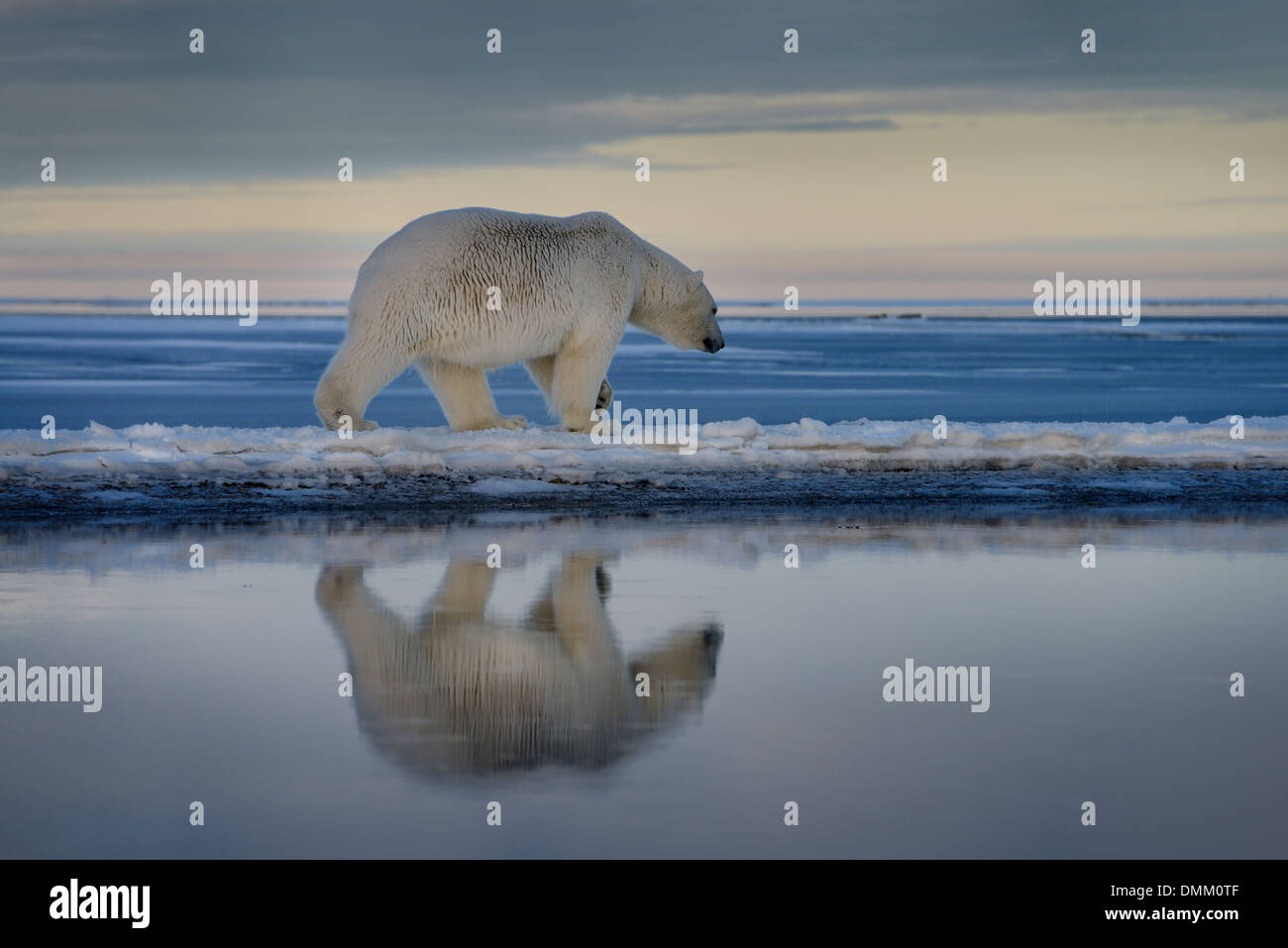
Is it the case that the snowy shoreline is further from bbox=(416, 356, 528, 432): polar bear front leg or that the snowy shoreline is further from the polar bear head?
the polar bear head

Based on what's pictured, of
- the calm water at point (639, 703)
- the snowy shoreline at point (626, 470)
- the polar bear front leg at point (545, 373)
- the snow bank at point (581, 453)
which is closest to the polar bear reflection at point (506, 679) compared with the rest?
the calm water at point (639, 703)

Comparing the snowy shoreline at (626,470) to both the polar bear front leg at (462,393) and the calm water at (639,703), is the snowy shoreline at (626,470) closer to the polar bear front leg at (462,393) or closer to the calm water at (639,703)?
the polar bear front leg at (462,393)

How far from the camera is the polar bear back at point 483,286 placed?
10.1 m

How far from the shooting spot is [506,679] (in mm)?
4477

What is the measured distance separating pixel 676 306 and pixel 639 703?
8047 millimetres

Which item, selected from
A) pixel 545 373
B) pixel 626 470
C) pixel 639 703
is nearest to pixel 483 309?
pixel 545 373

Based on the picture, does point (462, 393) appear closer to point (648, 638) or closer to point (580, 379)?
point (580, 379)

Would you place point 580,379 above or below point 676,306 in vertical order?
below

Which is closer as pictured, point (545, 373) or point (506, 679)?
point (506, 679)

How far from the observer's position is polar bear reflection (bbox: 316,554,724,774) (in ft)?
12.5

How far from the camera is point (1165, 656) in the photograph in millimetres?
4887

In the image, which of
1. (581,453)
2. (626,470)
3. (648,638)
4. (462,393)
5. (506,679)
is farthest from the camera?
(462,393)

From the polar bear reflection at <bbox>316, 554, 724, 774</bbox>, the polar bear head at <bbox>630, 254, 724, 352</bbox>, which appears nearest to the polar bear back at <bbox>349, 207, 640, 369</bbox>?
the polar bear head at <bbox>630, 254, 724, 352</bbox>

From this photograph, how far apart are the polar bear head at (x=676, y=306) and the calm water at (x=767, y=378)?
2.27m
